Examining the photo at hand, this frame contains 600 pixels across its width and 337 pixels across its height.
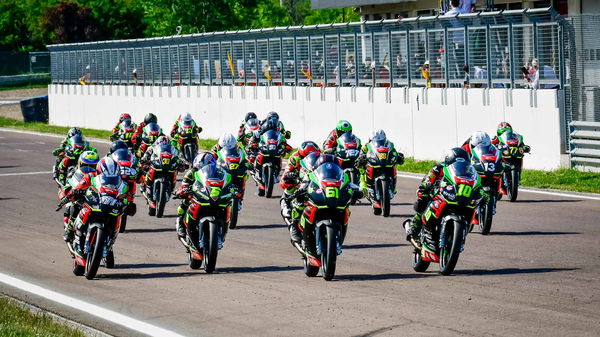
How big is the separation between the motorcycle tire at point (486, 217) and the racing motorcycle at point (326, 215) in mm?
4167

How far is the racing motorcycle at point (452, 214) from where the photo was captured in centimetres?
1334

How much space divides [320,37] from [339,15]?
49.5 meters

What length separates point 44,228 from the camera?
64.4 feet

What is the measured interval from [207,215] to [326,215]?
173cm

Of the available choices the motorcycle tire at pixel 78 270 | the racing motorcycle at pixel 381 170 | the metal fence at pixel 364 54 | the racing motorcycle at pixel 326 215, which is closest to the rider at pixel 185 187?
the motorcycle tire at pixel 78 270

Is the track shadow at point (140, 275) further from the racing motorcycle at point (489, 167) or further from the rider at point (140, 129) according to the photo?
the rider at point (140, 129)

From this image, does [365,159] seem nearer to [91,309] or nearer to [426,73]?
[91,309]

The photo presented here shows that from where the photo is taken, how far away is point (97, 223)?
46.3 feet

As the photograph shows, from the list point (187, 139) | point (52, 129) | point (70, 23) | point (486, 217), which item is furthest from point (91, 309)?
point (70, 23)

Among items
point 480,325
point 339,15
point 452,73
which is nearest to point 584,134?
point 452,73

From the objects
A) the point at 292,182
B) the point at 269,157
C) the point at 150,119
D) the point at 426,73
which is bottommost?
the point at 269,157

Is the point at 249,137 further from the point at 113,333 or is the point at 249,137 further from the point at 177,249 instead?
the point at 113,333

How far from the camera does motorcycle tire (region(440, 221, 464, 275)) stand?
1327cm

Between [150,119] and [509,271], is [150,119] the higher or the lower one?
the higher one
